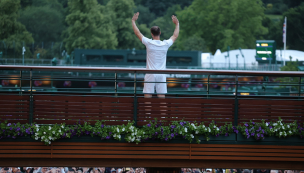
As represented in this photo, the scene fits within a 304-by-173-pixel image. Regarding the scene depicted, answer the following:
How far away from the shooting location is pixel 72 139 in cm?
820

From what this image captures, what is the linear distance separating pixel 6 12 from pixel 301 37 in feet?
155

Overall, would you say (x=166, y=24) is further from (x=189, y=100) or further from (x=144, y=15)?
(x=189, y=100)

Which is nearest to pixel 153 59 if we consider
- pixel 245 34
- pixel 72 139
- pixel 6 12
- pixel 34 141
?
pixel 72 139

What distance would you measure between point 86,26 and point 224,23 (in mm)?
31374

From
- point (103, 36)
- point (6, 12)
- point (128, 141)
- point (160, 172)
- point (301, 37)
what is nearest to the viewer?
point (128, 141)

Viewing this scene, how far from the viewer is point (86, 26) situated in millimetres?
59469

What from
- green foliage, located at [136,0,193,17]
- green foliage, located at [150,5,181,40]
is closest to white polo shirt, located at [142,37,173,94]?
green foliage, located at [150,5,181,40]

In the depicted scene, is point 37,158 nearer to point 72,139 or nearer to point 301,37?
point 72,139

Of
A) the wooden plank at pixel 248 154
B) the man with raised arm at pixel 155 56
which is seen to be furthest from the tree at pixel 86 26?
the wooden plank at pixel 248 154

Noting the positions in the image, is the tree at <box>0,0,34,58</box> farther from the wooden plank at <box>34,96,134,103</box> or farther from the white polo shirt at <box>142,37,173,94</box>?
the white polo shirt at <box>142,37,173,94</box>

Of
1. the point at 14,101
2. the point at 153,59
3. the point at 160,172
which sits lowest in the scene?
the point at 160,172

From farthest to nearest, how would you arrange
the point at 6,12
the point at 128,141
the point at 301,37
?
the point at 301,37
the point at 6,12
the point at 128,141

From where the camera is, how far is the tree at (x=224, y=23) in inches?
3051

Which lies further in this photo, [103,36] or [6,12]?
[103,36]
